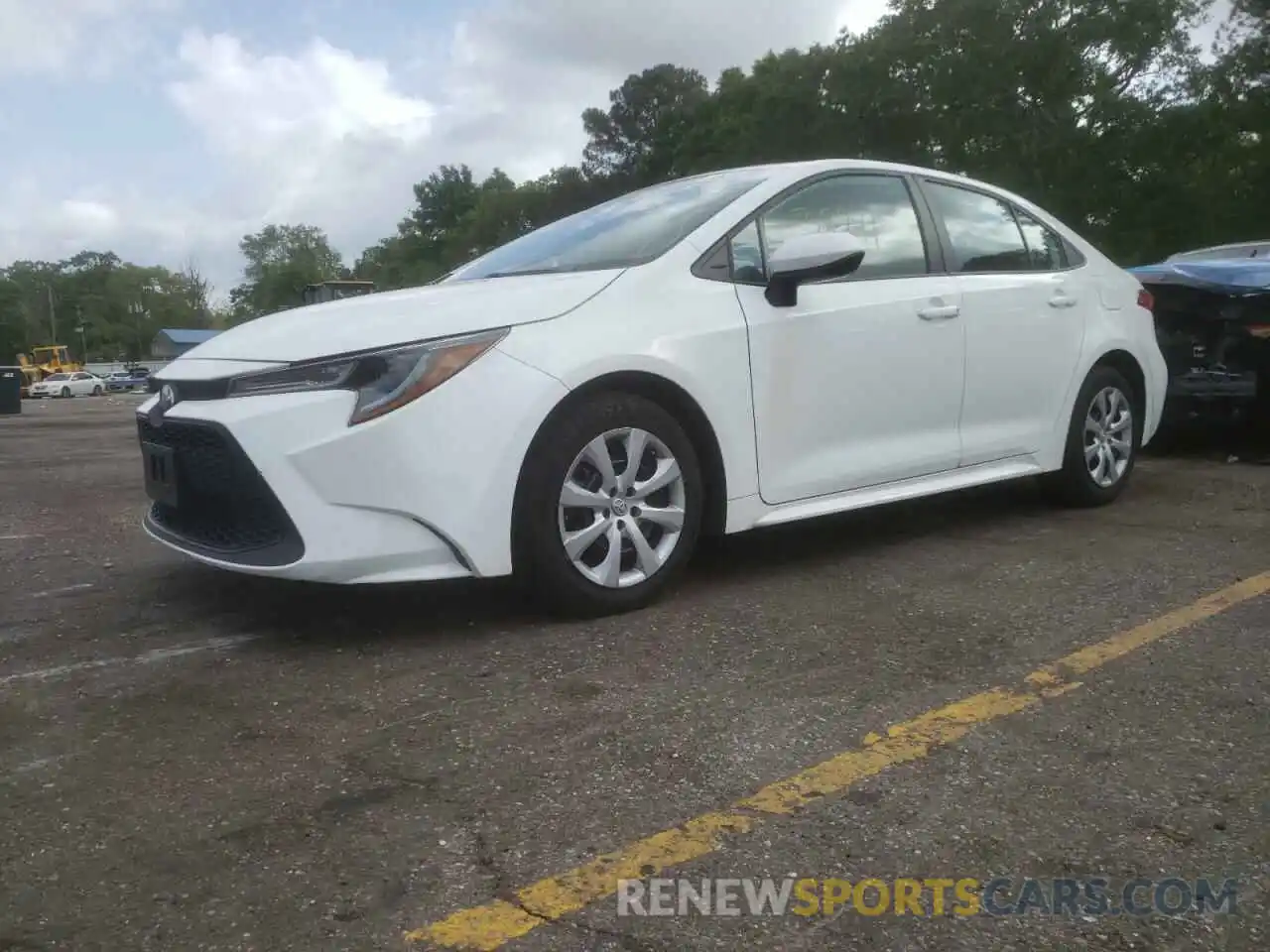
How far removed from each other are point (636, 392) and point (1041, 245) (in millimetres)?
2425

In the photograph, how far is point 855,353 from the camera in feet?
13.2

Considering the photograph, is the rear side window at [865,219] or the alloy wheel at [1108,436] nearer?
the rear side window at [865,219]

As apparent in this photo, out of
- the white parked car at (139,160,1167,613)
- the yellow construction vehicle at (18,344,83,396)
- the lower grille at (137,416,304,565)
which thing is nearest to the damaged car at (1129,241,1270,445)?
the white parked car at (139,160,1167,613)

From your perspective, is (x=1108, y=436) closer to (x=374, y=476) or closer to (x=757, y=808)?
(x=374, y=476)

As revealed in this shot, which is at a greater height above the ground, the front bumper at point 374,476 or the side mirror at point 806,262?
the side mirror at point 806,262

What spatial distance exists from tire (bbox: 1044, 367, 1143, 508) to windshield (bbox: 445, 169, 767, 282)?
193cm

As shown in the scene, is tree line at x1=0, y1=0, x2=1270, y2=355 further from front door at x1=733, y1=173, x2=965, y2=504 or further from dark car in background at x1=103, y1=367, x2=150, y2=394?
dark car in background at x1=103, y1=367, x2=150, y2=394

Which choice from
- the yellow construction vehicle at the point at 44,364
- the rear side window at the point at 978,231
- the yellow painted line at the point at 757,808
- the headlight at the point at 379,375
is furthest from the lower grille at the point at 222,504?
the yellow construction vehicle at the point at 44,364

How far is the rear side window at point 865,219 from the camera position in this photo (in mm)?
4047

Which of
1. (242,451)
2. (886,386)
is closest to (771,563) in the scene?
(886,386)

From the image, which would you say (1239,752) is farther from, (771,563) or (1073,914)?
(771,563)

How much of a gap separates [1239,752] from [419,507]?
2.06 m

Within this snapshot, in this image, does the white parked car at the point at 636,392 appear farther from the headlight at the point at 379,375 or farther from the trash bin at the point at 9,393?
the trash bin at the point at 9,393

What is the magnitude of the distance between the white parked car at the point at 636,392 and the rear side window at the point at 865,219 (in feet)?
0.04
